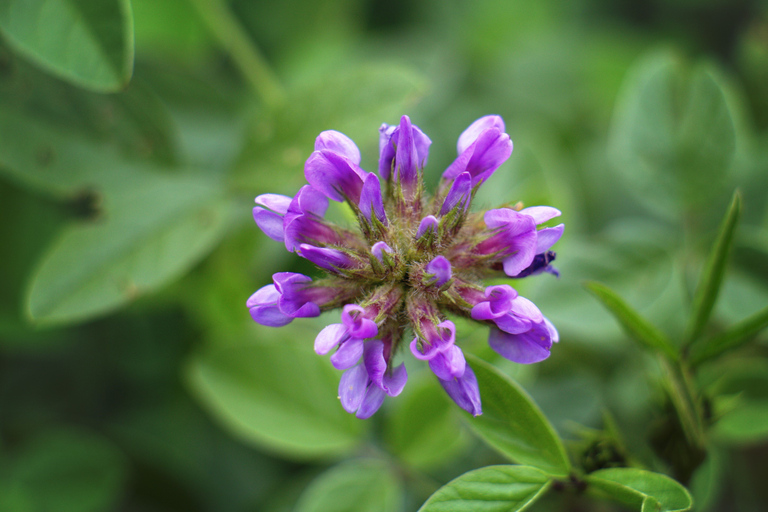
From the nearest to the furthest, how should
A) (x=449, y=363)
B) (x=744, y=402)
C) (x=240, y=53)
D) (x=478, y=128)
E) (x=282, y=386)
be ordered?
(x=449, y=363) < (x=478, y=128) < (x=744, y=402) < (x=282, y=386) < (x=240, y=53)

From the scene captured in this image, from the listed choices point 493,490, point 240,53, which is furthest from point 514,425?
point 240,53

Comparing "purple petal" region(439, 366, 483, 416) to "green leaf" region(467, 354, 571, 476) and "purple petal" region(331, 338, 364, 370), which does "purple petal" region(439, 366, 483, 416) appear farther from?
"purple petal" region(331, 338, 364, 370)

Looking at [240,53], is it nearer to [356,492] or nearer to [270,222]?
[270,222]

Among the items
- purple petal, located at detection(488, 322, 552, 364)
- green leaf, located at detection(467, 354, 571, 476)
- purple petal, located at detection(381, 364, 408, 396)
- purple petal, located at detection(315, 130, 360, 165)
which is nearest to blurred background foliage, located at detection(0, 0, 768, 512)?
green leaf, located at detection(467, 354, 571, 476)

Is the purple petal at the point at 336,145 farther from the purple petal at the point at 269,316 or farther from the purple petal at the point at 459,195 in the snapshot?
the purple petal at the point at 269,316

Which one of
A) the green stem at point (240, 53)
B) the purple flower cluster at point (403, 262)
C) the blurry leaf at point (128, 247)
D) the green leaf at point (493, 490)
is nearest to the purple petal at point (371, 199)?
the purple flower cluster at point (403, 262)

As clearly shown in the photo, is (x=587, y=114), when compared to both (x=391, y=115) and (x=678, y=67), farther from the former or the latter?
(x=391, y=115)
